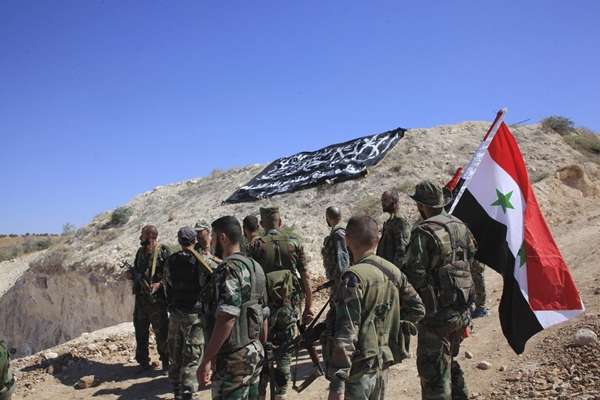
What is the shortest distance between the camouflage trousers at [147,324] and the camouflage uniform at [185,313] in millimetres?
1601

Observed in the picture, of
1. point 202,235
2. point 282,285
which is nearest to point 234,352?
point 282,285

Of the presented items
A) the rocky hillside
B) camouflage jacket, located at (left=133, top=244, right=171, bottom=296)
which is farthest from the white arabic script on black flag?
camouflage jacket, located at (left=133, top=244, right=171, bottom=296)

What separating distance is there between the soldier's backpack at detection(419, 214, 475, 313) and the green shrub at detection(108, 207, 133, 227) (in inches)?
855

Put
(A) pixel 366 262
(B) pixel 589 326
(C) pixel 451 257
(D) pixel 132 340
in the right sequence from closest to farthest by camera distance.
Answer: (A) pixel 366 262
(C) pixel 451 257
(B) pixel 589 326
(D) pixel 132 340

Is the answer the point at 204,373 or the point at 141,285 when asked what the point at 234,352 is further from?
the point at 141,285

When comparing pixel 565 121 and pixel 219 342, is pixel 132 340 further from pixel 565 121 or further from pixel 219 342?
pixel 565 121

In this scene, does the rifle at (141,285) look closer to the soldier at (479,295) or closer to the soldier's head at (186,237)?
the soldier's head at (186,237)

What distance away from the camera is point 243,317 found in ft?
11.6

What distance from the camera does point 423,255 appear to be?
13.0ft

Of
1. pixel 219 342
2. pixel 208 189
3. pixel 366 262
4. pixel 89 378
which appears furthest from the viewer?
pixel 208 189

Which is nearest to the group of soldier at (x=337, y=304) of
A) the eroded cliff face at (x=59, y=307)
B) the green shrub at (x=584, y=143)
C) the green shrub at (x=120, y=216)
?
the eroded cliff face at (x=59, y=307)

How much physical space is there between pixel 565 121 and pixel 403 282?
19.7 m

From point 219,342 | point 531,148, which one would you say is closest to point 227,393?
point 219,342

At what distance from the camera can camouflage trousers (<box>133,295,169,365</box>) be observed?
7223mm
